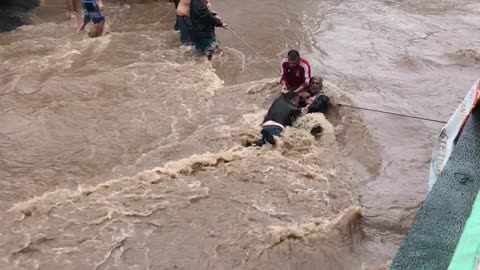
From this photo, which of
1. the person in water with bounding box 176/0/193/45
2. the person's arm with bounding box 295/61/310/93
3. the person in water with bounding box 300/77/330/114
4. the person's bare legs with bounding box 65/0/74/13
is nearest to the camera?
the person in water with bounding box 300/77/330/114

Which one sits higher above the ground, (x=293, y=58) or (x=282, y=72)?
(x=293, y=58)

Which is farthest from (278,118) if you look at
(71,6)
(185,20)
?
(71,6)

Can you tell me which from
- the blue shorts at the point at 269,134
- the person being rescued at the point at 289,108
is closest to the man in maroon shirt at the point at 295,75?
the person being rescued at the point at 289,108

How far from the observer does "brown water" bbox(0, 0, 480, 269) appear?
15.8 feet

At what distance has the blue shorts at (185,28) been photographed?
8.77m

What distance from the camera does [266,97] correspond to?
7477 mm

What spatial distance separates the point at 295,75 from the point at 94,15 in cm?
402

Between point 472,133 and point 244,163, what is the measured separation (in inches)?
107

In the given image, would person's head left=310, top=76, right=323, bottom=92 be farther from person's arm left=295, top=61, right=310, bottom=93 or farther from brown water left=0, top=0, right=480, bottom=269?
brown water left=0, top=0, right=480, bottom=269

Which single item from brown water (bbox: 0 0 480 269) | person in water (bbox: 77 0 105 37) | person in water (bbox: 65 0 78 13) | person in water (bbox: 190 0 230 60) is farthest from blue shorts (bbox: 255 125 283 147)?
person in water (bbox: 65 0 78 13)

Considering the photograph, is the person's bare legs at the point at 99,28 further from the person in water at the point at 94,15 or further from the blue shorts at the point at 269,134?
the blue shorts at the point at 269,134

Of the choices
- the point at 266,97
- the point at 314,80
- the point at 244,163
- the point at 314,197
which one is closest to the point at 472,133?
the point at 314,197

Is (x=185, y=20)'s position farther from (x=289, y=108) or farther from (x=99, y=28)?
(x=289, y=108)

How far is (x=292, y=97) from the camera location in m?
6.79
